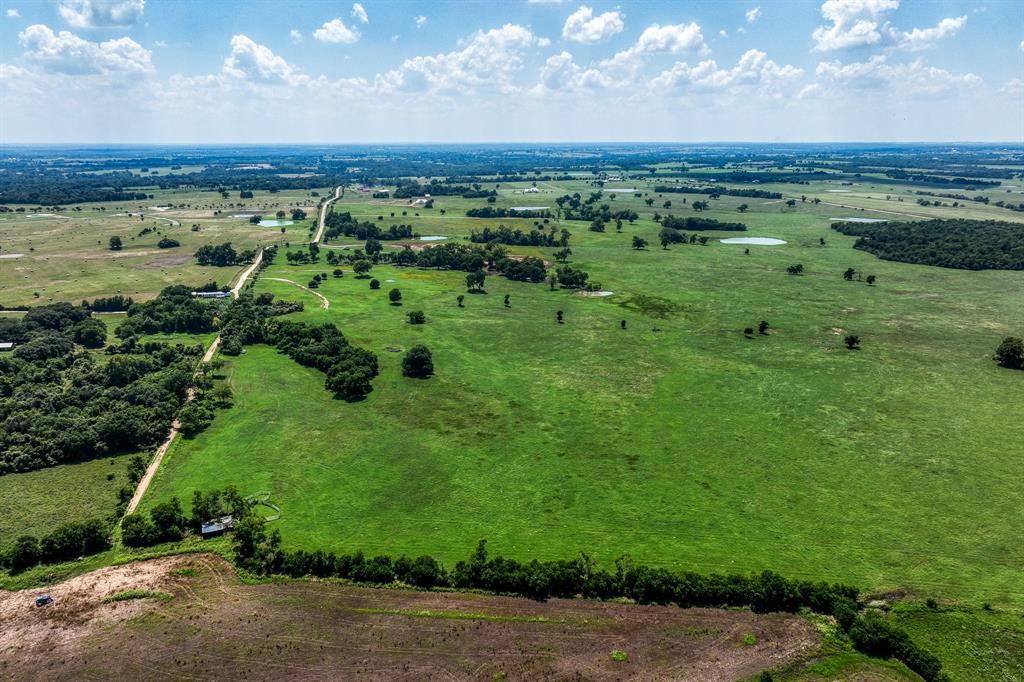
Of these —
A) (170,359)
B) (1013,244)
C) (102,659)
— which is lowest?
(102,659)

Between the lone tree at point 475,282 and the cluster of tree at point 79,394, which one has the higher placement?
the lone tree at point 475,282

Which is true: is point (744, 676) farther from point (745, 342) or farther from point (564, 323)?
point (564, 323)

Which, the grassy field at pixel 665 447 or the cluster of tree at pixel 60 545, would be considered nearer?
the cluster of tree at pixel 60 545

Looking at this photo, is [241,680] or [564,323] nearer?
[241,680]

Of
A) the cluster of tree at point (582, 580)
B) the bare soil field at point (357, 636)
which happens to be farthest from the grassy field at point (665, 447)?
the bare soil field at point (357, 636)

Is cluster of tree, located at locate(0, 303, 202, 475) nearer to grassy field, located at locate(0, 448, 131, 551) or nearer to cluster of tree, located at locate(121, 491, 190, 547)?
grassy field, located at locate(0, 448, 131, 551)

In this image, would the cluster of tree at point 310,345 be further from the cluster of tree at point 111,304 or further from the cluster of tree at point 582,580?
the cluster of tree at point 582,580

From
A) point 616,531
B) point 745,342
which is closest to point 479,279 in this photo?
point 745,342
